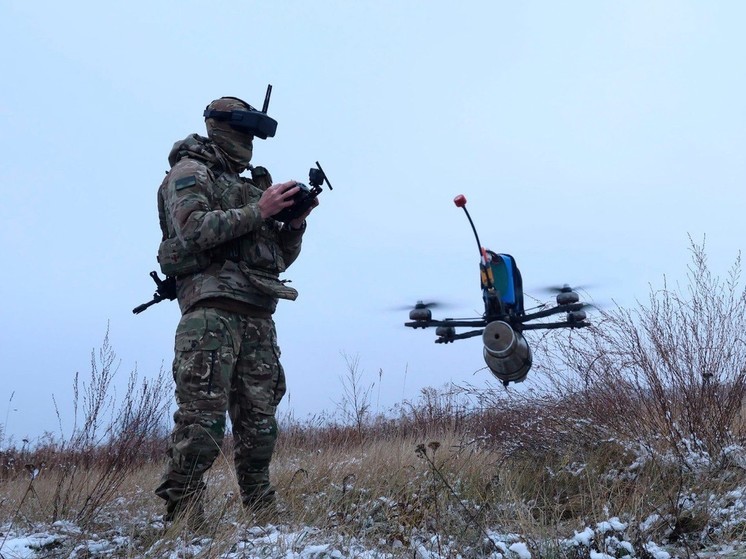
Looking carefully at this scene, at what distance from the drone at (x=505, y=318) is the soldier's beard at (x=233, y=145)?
1706mm

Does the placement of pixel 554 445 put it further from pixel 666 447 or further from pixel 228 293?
pixel 228 293

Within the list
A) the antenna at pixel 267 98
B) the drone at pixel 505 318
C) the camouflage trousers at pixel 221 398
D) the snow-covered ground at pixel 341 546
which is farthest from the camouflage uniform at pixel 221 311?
the drone at pixel 505 318

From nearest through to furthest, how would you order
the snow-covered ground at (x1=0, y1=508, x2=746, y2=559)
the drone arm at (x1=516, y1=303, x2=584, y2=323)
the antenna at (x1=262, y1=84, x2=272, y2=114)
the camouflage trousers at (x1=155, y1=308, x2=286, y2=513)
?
the snow-covered ground at (x1=0, y1=508, x2=746, y2=559) < the camouflage trousers at (x1=155, y1=308, x2=286, y2=513) < the antenna at (x1=262, y1=84, x2=272, y2=114) < the drone arm at (x1=516, y1=303, x2=584, y2=323)

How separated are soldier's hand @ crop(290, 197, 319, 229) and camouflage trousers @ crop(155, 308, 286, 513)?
18.3 inches

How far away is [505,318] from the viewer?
15.8ft

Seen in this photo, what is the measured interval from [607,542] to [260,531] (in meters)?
1.23

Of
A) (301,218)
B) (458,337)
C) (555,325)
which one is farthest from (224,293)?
(555,325)

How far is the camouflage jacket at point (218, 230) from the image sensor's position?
2887 mm

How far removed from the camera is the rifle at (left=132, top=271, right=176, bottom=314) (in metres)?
3.27

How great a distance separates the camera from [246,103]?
3309 mm

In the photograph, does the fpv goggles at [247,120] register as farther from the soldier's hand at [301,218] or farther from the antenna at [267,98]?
the soldier's hand at [301,218]

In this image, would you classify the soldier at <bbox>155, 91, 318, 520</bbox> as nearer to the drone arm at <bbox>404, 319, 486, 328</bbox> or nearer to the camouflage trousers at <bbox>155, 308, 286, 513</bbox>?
the camouflage trousers at <bbox>155, 308, 286, 513</bbox>

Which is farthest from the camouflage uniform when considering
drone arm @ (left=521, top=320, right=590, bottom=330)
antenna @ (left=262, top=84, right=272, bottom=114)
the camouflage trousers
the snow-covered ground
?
drone arm @ (left=521, top=320, right=590, bottom=330)

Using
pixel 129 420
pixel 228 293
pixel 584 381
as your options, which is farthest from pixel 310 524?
pixel 584 381
